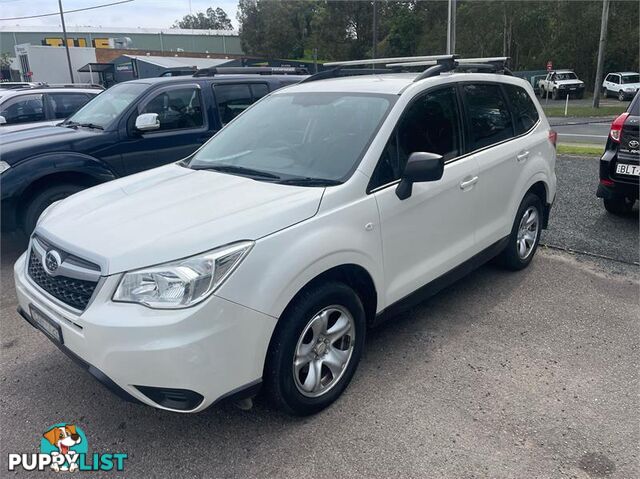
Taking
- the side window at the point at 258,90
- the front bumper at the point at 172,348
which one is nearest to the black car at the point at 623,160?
the side window at the point at 258,90

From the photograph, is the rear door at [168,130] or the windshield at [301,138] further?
the rear door at [168,130]

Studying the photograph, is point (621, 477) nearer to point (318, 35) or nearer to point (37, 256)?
point (37, 256)

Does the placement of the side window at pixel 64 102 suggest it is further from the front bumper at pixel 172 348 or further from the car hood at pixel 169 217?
the front bumper at pixel 172 348

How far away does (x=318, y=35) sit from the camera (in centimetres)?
6072

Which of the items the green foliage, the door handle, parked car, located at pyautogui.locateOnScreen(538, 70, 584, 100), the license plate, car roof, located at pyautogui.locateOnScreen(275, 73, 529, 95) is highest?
the green foliage

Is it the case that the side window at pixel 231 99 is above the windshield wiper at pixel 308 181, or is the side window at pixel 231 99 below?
above

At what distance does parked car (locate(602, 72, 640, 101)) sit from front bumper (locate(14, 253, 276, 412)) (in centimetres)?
3914

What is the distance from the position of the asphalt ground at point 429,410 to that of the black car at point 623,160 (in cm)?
205

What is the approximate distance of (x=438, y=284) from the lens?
3.72m

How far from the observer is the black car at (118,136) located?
5.28 metres

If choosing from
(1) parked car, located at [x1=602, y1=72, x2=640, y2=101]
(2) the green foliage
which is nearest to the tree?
(2) the green foliage

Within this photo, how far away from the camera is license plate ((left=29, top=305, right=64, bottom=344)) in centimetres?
264

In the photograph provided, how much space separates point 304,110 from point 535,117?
2.49m

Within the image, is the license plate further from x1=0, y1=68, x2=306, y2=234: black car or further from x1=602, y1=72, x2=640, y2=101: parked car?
x1=602, y1=72, x2=640, y2=101: parked car
